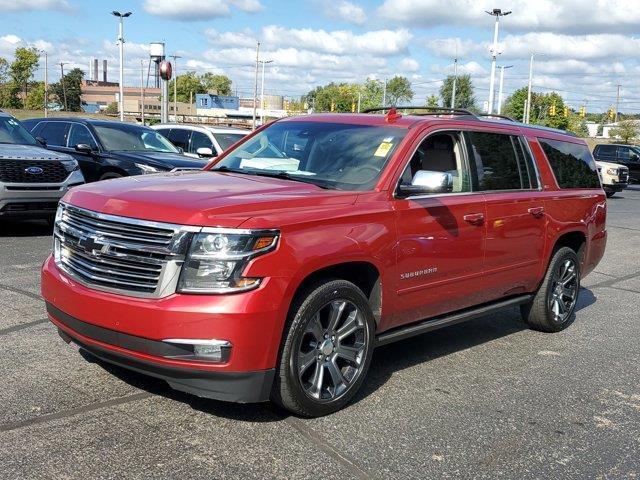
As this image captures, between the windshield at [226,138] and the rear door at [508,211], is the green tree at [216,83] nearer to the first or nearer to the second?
the windshield at [226,138]

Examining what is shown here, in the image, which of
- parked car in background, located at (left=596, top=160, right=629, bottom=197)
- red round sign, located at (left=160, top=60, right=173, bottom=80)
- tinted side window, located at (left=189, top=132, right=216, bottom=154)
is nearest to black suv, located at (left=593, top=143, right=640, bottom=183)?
parked car in background, located at (left=596, top=160, right=629, bottom=197)

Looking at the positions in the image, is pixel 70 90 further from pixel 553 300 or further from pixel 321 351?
pixel 321 351

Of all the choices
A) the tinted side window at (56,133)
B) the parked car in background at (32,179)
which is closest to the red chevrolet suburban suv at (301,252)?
the parked car in background at (32,179)

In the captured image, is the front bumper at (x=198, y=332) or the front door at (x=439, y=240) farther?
the front door at (x=439, y=240)

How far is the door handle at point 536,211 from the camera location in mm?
6014

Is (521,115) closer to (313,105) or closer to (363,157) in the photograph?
(313,105)

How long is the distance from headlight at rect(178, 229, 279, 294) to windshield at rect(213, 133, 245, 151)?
37.0 ft

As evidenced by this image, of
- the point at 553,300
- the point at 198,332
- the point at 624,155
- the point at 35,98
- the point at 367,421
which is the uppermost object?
the point at 35,98

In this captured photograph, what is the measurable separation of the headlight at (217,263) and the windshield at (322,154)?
1196 mm

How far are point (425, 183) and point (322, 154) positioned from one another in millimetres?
837

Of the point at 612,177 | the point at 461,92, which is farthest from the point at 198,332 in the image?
the point at 461,92

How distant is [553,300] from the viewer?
21.7 feet

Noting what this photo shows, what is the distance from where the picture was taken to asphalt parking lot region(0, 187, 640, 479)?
3.63 m

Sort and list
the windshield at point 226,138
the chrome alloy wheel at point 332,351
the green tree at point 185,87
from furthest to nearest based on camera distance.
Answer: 1. the green tree at point 185,87
2. the windshield at point 226,138
3. the chrome alloy wheel at point 332,351
